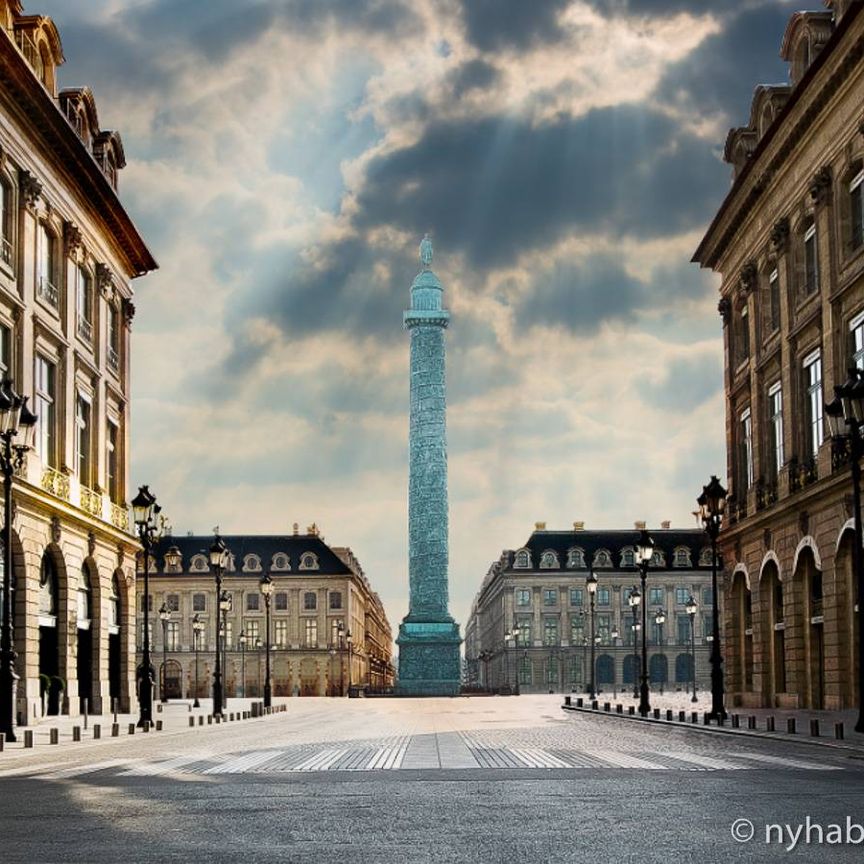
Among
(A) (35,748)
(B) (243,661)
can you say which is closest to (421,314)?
(B) (243,661)

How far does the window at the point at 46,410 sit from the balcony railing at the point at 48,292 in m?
1.91

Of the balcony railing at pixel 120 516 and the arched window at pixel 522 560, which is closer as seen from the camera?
the balcony railing at pixel 120 516

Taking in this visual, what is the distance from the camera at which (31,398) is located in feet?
146

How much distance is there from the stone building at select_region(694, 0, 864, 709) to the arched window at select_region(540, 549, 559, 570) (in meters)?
119

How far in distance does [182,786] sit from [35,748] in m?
11.6

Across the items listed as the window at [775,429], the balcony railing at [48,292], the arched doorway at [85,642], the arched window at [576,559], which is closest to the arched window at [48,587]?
the arched doorway at [85,642]

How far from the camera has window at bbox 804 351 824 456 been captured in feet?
155

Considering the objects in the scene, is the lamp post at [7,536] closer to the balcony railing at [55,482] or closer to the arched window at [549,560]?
the balcony railing at [55,482]

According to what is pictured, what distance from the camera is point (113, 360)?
2280 inches

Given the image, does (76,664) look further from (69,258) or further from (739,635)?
(739,635)

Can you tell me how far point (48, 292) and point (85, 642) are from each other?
41.5 ft

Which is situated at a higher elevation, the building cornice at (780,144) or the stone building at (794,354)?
the building cornice at (780,144)

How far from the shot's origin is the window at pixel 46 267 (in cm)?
4594

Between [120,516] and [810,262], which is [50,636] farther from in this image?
[810,262]
